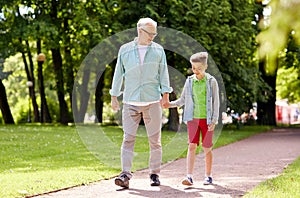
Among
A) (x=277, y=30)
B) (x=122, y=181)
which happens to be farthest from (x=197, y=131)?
(x=277, y=30)

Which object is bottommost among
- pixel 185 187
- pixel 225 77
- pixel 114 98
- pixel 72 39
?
pixel 185 187

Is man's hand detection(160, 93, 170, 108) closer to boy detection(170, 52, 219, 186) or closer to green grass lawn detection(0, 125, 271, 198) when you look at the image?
boy detection(170, 52, 219, 186)

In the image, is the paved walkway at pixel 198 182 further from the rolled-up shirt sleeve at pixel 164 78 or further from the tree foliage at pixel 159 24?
the tree foliage at pixel 159 24

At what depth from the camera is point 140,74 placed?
21.5ft

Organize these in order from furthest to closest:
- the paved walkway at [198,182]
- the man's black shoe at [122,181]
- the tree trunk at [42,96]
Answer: the tree trunk at [42,96], the man's black shoe at [122,181], the paved walkway at [198,182]

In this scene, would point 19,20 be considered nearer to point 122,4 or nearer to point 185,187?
point 122,4

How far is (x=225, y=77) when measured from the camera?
21859 millimetres

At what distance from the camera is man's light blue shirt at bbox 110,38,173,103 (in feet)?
21.3

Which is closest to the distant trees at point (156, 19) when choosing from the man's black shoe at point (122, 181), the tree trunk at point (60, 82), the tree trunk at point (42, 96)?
the tree trunk at point (60, 82)

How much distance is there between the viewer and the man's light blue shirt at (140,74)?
6.50 metres

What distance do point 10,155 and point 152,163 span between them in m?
4.54

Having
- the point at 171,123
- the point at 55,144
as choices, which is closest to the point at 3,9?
the point at 171,123

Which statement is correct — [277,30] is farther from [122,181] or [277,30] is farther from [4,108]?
[4,108]

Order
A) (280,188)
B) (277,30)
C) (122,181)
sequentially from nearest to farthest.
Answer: (277,30) → (280,188) → (122,181)
